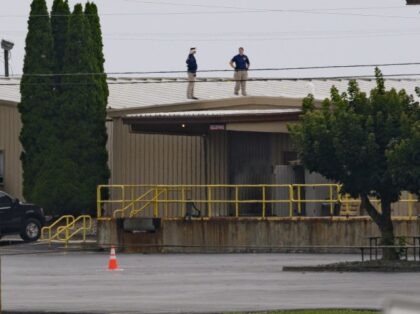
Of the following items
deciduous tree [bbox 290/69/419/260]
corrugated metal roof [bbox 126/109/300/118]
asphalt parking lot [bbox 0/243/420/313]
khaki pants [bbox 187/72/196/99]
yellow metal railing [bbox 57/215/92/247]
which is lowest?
asphalt parking lot [bbox 0/243/420/313]

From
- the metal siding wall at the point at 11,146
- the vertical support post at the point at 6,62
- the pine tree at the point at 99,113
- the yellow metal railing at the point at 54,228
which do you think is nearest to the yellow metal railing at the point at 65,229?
the yellow metal railing at the point at 54,228

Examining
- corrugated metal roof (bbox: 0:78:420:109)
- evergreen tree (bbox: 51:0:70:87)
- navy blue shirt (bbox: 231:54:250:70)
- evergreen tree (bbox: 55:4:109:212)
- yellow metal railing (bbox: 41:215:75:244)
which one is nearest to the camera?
yellow metal railing (bbox: 41:215:75:244)

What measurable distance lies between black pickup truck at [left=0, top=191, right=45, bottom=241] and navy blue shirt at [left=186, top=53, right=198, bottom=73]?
8.25 meters

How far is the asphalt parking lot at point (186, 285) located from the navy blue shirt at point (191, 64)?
1236 centimetres

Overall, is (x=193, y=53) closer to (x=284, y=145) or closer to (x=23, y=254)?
(x=284, y=145)

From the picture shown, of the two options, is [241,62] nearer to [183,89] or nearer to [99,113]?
[99,113]

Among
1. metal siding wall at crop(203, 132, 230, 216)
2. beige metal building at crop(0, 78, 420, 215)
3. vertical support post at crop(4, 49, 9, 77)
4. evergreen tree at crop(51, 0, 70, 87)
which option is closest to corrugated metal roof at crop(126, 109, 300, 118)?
beige metal building at crop(0, 78, 420, 215)

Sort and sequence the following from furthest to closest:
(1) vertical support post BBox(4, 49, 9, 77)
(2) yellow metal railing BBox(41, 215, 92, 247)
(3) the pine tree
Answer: (1) vertical support post BBox(4, 49, 9, 77) → (3) the pine tree → (2) yellow metal railing BBox(41, 215, 92, 247)

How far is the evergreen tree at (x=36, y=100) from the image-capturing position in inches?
1881

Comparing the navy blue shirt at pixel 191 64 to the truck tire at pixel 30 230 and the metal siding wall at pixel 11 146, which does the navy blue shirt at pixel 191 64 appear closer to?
the metal siding wall at pixel 11 146

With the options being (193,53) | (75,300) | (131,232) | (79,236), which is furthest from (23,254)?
(75,300)

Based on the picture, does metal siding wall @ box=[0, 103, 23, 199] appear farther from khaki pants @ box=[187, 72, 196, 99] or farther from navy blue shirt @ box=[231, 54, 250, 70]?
navy blue shirt @ box=[231, 54, 250, 70]

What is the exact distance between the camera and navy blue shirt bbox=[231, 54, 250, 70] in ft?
155

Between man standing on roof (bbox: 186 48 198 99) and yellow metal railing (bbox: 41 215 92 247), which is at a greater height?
man standing on roof (bbox: 186 48 198 99)
